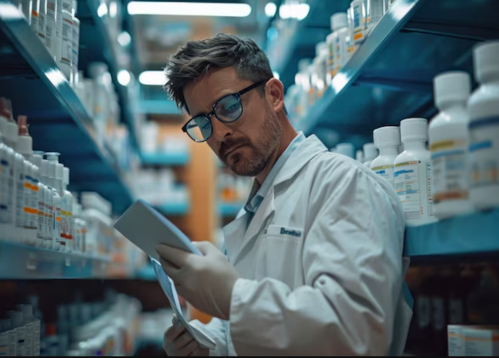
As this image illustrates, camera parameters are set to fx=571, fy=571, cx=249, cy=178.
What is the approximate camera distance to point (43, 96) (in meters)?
1.88

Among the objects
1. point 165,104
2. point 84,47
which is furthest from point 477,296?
point 165,104

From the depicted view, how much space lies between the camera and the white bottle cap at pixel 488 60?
96 cm

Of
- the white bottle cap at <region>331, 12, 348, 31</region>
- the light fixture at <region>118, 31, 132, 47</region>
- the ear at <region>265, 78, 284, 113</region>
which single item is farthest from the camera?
the light fixture at <region>118, 31, 132, 47</region>

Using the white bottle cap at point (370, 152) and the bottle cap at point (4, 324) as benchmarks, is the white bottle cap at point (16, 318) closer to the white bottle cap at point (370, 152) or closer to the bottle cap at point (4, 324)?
the bottle cap at point (4, 324)

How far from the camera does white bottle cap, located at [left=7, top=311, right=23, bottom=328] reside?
5.50 feet

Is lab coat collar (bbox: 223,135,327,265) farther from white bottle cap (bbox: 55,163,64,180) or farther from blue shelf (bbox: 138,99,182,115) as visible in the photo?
blue shelf (bbox: 138,99,182,115)

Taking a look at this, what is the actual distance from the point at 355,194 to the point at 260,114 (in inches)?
23.4

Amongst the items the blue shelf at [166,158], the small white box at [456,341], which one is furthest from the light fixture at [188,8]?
the small white box at [456,341]

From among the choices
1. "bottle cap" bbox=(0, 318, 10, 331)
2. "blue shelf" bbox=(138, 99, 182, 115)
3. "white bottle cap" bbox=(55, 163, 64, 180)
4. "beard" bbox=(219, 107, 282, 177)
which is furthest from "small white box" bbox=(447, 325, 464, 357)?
"blue shelf" bbox=(138, 99, 182, 115)

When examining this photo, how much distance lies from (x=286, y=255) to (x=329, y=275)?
0.87ft

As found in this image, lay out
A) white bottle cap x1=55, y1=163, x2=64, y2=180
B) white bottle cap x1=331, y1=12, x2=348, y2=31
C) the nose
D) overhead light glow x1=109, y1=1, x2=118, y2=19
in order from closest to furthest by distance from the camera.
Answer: the nose, white bottle cap x1=55, y1=163, x2=64, y2=180, white bottle cap x1=331, y1=12, x2=348, y2=31, overhead light glow x1=109, y1=1, x2=118, y2=19

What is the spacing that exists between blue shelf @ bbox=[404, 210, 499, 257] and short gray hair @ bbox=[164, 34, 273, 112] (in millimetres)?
767

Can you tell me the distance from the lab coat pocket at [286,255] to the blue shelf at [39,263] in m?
0.64

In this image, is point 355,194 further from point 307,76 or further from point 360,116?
point 307,76
